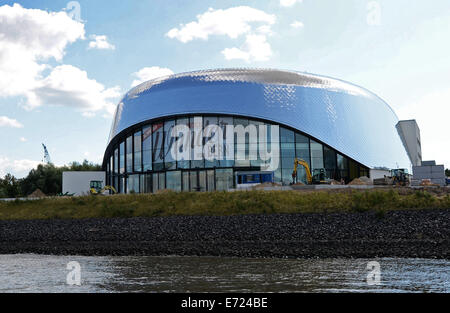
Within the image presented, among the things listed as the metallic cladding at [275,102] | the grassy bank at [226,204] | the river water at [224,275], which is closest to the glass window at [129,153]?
the metallic cladding at [275,102]

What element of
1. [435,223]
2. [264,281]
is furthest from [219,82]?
[264,281]

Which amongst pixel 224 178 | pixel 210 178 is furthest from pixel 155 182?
pixel 224 178

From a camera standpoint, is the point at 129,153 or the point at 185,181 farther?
the point at 129,153

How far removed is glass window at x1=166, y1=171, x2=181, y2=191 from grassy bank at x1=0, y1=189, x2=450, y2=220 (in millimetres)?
14957

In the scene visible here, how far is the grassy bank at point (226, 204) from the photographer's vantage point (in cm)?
2662

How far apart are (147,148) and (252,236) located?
3177 cm

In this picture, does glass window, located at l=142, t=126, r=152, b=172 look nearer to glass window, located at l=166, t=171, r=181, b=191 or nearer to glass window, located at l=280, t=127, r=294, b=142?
glass window, located at l=166, t=171, r=181, b=191

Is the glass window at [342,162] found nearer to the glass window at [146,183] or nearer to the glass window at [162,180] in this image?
the glass window at [162,180]

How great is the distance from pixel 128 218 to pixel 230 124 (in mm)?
21346

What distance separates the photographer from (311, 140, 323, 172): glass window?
4694 centimetres

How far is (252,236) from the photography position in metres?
22.2

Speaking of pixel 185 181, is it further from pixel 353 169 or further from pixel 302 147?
pixel 353 169

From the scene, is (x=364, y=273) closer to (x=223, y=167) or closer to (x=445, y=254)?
(x=445, y=254)
